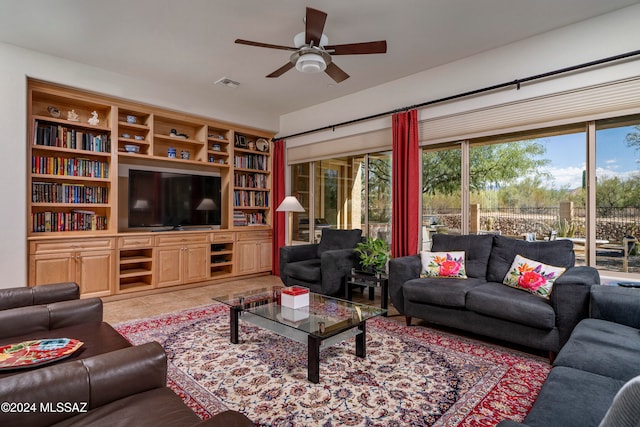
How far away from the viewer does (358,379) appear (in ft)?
7.59

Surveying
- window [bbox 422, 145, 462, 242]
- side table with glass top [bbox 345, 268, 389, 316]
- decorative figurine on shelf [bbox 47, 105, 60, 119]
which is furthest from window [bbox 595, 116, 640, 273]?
decorative figurine on shelf [bbox 47, 105, 60, 119]

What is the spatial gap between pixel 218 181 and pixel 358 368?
13.3ft

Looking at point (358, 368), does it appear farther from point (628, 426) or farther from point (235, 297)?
point (628, 426)

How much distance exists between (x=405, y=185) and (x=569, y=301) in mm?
2206

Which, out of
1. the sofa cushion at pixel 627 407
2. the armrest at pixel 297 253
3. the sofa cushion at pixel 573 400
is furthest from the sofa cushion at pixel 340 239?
the sofa cushion at pixel 627 407

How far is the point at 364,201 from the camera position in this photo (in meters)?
5.14

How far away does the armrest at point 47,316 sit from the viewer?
74.5 inches

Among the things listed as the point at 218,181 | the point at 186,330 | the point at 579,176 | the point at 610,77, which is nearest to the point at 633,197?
the point at 579,176

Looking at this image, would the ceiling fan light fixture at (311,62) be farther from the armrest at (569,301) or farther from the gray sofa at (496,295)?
the armrest at (569,301)

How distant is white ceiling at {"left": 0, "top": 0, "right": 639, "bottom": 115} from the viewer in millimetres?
2943

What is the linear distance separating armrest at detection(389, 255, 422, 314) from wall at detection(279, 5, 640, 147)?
188cm

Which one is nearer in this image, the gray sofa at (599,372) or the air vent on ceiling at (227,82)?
the gray sofa at (599,372)

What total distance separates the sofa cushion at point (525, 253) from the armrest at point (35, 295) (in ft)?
11.5

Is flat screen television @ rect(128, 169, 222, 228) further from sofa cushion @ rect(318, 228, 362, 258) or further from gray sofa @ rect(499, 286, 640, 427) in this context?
gray sofa @ rect(499, 286, 640, 427)
